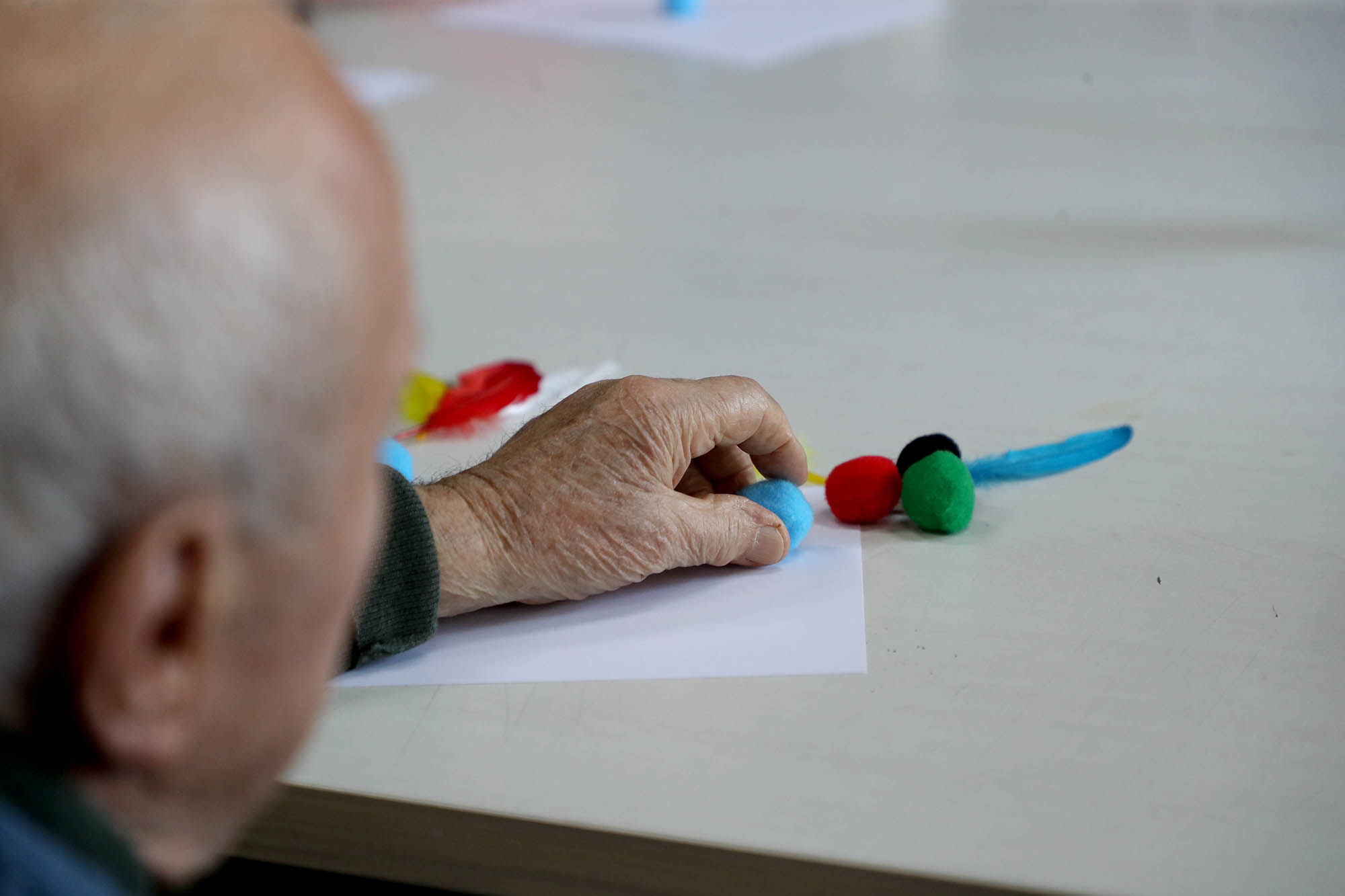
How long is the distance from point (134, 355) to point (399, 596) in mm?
396

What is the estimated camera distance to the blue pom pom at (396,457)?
88cm

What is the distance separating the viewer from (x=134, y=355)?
33 cm

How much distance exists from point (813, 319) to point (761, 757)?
0.59 m

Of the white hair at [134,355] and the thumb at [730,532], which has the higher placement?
the white hair at [134,355]

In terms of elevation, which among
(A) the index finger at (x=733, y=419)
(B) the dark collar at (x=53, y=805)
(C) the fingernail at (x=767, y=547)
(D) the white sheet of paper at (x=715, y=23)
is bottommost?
(C) the fingernail at (x=767, y=547)

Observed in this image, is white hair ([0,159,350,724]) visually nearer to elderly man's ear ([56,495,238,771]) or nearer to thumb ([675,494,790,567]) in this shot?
elderly man's ear ([56,495,238,771])

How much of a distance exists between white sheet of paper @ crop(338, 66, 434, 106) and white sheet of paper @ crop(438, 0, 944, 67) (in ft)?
0.86

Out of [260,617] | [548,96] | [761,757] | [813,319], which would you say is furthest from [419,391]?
[548,96]

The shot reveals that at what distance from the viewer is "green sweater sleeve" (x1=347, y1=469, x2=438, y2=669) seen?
0.71 metres

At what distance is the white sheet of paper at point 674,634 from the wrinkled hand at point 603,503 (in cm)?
1

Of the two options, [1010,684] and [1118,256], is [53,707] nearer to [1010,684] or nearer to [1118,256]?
[1010,684]

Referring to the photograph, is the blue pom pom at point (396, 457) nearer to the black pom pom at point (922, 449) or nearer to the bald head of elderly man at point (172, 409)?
the black pom pom at point (922, 449)

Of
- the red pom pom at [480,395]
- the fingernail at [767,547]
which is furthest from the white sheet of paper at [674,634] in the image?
the red pom pom at [480,395]

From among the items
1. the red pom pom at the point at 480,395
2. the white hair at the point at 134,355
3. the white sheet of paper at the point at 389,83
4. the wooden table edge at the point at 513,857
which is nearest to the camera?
the white hair at the point at 134,355
